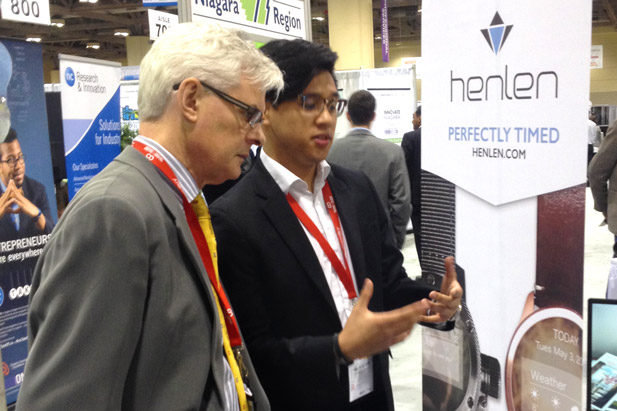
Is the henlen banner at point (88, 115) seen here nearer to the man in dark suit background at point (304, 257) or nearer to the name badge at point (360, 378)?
the man in dark suit background at point (304, 257)

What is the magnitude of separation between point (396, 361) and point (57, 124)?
3776mm

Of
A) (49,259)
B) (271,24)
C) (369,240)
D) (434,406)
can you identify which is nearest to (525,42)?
(369,240)

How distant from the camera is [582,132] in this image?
7.47 ft

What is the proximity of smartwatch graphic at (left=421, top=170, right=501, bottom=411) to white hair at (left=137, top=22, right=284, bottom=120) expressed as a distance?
5.41 feet

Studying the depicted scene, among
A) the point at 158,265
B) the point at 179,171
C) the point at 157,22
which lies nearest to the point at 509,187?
the point at 179,171

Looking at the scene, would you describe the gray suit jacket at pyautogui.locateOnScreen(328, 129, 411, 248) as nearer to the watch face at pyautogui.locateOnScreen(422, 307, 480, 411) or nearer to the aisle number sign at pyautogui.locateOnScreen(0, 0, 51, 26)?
Answer: the watch face at pyautogui.locateOnScreen(422, 307, 480, 411)

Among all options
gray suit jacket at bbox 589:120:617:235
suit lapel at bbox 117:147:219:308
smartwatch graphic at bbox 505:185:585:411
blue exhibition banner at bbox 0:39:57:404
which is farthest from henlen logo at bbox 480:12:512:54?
blue exhibition banner at bbox 0:39:57:404

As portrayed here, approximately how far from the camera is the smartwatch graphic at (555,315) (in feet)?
7.73

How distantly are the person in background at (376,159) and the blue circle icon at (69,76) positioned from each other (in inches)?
75.4

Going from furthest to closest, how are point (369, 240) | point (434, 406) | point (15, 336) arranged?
point (15, 336) < point (434, 406) < point (369, 240)

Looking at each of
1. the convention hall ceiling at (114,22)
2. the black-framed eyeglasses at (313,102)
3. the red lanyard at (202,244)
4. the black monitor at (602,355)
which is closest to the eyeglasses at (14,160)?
the black-framed eyeglasses at (313,102)

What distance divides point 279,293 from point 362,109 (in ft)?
11.6

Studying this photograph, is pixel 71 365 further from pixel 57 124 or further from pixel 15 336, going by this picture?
pixel 57 124

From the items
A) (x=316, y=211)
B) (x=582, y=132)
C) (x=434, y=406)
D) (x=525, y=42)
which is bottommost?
(x=434, y=406)
